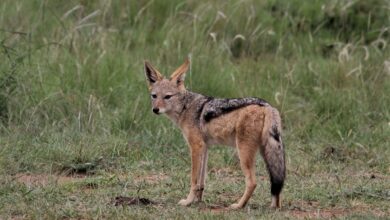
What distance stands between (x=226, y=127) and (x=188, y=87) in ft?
12.4

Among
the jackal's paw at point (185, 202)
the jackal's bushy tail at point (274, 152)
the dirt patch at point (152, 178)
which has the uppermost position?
the jackal's bushy tail at point (274, 152)

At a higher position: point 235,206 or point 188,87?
point 188,87

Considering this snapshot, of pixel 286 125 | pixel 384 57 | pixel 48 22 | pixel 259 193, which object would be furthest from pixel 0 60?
pixel 384 57

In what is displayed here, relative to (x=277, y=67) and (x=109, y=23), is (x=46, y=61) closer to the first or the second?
(x=109, y=23)

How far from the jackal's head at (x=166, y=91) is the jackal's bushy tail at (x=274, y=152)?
3.31ft

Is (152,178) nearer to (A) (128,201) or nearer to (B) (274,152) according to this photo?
(A) (128,201)

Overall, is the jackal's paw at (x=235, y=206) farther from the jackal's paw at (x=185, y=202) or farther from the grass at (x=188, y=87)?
the jackal's paw at (x=185, y=202)

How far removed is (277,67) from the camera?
38.0 ft

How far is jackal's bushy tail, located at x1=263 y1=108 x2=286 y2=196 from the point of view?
6.67 meters

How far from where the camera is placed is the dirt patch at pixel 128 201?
6879 mm

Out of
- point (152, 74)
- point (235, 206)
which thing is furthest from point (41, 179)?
point (235, 206)

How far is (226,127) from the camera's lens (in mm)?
6875

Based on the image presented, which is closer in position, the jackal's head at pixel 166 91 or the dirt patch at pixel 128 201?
the dirt patch at pixel 128 201

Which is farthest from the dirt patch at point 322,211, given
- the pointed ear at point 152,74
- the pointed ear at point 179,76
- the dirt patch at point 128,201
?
the pointed ear at point 152,74
